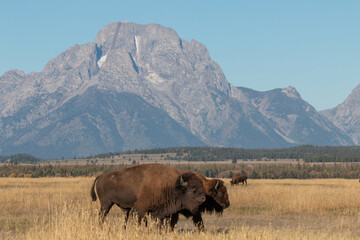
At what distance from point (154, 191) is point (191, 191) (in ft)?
3.60

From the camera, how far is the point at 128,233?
1272 cm

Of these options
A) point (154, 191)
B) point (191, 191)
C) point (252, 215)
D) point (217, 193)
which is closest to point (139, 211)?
point (154, 191)

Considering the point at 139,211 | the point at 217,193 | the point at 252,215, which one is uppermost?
the point at 217,193

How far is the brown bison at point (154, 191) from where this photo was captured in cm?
1534

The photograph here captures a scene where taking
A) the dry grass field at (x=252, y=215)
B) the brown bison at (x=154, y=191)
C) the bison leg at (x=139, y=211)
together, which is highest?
the brown bison at (x=154, y=191)

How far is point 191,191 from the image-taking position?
Result: 603 inches

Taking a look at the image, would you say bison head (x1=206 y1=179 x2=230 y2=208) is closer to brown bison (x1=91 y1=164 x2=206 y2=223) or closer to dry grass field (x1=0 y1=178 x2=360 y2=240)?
dry grass field (x1=0 y1=178 x2=360 y2=240)

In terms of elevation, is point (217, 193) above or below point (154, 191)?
below

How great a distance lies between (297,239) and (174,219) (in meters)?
4.12

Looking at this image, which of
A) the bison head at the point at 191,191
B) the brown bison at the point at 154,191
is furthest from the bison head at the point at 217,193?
the bison head at the point at 191,191

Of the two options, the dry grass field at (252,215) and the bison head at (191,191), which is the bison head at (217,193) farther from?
the bison head at (191,191)

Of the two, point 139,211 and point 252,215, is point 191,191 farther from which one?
point 252,215

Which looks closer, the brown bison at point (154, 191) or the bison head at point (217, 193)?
the brown bison at point (154, 191)

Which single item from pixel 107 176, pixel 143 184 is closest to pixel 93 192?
pixel 107 176
